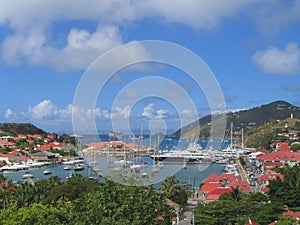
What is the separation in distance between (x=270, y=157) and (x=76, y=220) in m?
20.3

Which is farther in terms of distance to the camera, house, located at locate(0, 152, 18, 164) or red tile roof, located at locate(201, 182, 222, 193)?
house, located at locate(0, 152, 18, 164)

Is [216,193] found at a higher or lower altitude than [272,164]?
lower

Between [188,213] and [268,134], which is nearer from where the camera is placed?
[188,213]

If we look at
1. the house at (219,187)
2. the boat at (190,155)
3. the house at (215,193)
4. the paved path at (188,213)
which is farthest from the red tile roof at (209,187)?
the boat at (190,155)

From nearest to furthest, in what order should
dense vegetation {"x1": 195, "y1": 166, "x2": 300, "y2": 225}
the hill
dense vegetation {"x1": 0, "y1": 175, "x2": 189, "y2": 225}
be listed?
dense vegetation {"x1": 0, "y1": 175, "x2": 189, "y2": 225} → dense vegetation {"x1": 195, "y1": 166, "x2": 300, "y2": 225} → the hill

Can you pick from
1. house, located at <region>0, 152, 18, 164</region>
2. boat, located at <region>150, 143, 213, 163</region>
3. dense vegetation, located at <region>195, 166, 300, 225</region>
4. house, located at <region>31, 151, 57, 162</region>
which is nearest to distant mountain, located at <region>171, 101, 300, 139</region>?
boat, located at <region>150, 143, 213, 163</region>

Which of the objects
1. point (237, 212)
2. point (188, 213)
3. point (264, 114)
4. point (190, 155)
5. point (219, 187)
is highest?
point (264, 114)

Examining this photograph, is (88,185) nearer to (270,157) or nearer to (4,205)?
(4,205)

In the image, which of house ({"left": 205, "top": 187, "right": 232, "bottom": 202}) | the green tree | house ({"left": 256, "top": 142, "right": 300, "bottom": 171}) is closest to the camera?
the green tree

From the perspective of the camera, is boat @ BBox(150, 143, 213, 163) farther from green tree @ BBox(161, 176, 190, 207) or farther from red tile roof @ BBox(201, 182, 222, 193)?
green tree @ BBox(161, 176, 190, 207)

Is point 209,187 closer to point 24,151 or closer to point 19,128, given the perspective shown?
point 24,151

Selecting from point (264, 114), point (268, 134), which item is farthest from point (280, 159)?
point (264, 114)

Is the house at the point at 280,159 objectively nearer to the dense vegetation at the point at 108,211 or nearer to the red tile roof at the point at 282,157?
the red tile roof at the point at 282,157

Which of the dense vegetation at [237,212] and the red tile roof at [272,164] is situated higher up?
the red tile roof at [272,164]
